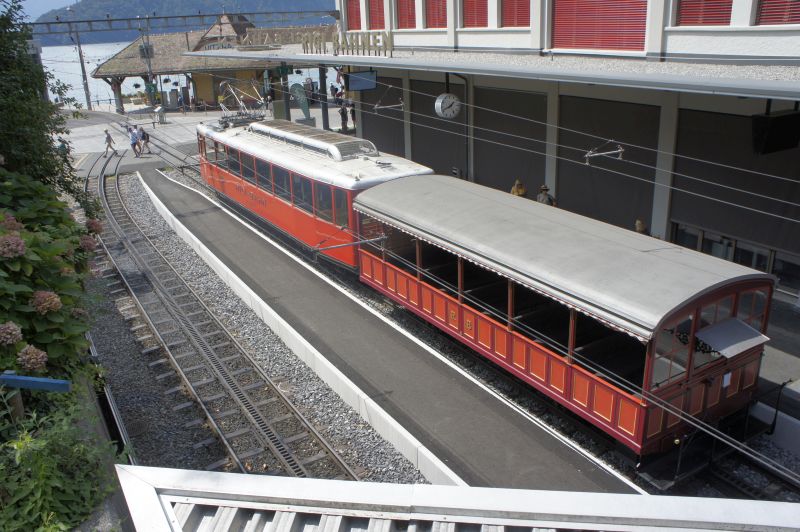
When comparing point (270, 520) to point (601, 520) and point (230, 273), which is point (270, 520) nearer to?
point (601, 520)

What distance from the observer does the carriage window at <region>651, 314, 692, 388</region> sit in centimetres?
830

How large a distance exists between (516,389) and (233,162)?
13.3 metres

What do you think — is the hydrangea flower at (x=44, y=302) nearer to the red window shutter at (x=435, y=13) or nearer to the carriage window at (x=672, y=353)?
the carriage window at (x=672, y=353)

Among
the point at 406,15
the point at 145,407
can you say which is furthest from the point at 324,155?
the point at 406,15

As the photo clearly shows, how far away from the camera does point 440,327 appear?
1248 cm

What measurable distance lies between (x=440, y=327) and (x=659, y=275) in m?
4.78

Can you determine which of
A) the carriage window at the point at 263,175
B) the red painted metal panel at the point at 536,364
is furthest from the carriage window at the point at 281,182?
the red painted metal panel at the point at 536,364

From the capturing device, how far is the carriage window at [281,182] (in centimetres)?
1723

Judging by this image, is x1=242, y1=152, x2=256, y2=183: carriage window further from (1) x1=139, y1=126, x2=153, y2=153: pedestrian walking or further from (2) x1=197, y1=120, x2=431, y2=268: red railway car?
(1) x1=139, y1=126, x2=153, y2=153: pedestrian walking

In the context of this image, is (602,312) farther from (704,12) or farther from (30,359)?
(704,12)

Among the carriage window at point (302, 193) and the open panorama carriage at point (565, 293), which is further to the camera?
the carriage window at point (302, 193)

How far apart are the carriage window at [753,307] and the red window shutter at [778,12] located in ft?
21.0

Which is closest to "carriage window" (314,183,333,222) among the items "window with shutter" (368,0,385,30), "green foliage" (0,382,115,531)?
"green foliage" (0,382,115,531)

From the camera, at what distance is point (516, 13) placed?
63.4ft
